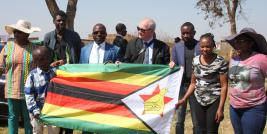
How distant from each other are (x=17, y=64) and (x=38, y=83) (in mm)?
700

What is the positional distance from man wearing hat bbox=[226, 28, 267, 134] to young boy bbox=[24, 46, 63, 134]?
94.1 inches

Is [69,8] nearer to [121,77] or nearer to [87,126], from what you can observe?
[121,77]

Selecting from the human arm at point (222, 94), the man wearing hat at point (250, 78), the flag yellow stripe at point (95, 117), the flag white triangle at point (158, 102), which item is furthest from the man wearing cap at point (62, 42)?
the man wearing hat at point (250, 78)

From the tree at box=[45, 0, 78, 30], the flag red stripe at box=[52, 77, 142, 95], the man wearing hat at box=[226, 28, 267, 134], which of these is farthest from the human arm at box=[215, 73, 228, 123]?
the tree at box=[45, 0, 78, 30]

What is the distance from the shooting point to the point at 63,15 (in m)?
6.24

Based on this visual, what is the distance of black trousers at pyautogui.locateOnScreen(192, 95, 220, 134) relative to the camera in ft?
18.1

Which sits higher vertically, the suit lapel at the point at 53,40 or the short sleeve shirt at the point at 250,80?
the suit lapel at the point at 53,40

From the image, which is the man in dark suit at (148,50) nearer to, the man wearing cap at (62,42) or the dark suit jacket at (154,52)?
the dark suit jacket at (154,52)

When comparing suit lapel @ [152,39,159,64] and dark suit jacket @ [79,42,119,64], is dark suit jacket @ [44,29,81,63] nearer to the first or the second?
dark suit jacket @ [79,42,119,64]

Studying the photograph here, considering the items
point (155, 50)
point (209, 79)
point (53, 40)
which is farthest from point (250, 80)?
point (53, 40)

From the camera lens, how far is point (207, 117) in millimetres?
5586

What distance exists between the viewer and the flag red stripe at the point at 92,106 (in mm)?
5969

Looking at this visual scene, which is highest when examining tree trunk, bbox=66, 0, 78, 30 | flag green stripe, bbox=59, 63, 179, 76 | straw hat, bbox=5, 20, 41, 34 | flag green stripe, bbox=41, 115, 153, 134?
tree trunk, bbox=66, 0, 78, 30

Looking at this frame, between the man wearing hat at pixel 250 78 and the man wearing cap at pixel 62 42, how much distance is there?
7.69 ft
